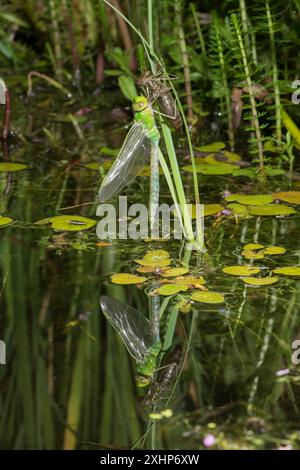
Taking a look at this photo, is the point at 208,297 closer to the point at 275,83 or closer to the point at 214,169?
the point at 214,169

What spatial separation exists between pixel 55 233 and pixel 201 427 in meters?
1.04

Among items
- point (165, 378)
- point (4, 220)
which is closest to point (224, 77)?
point (4, 220)

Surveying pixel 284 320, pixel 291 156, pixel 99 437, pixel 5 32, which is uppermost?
pixel 5 32

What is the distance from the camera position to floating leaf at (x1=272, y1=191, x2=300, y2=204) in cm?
269

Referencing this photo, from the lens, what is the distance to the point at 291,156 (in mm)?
2996

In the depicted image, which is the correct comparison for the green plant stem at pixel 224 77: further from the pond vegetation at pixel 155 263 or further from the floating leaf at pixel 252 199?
the floating leaf at pixel 252 199

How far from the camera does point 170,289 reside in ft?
7.00

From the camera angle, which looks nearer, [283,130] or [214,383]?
[214,383]

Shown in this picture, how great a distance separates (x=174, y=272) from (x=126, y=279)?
12cm

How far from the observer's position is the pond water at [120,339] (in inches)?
63.8

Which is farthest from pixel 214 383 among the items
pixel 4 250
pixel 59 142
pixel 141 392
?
pixel 59 142

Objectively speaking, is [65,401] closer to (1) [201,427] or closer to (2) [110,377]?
(2) [110,377]

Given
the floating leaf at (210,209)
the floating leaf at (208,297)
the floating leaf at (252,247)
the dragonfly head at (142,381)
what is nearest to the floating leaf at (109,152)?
the floating leaf at (210,209)

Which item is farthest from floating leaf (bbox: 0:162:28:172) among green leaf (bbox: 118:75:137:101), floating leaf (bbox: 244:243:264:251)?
floating leaf (bbox: 244:243:264:251)
